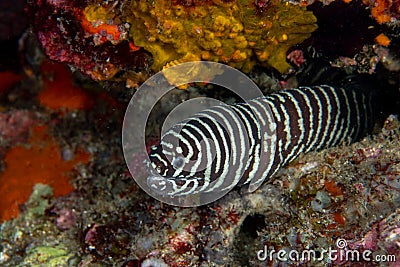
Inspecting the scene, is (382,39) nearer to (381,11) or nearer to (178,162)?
(381,11)

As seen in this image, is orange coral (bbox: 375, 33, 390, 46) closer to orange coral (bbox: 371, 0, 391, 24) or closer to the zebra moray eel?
orange coral (bbox: 371, 0, 391, 24)

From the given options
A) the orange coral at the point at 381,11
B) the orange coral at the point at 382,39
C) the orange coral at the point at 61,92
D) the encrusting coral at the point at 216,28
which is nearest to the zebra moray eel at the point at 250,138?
the encrusting coral at the point at 216,28

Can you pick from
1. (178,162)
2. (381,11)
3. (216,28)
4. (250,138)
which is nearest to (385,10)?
(381,11)

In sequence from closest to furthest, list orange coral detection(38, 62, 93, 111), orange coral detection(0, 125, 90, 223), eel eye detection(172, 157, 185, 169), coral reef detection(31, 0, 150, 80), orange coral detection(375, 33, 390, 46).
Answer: eel eye detection(172, 157, 185, 169) → coral reef detection(31, 0, 150, 80) → orange coral detection(375, 33, 390, 46) → orange coral detection(0, 125, 90, 223) → orange coral detection(38, 62, 93, 111)

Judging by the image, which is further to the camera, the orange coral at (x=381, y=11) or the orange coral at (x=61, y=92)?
the orange coral at (x=61, y=92)

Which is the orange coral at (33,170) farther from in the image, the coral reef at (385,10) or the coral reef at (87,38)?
the coral reef at (385,10)

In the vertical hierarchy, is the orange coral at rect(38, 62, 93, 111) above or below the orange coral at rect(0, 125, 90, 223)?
above

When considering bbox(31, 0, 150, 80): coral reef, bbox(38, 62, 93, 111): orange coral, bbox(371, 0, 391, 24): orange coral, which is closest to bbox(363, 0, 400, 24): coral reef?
bbox(371, 0, 391, 24): orange coral
